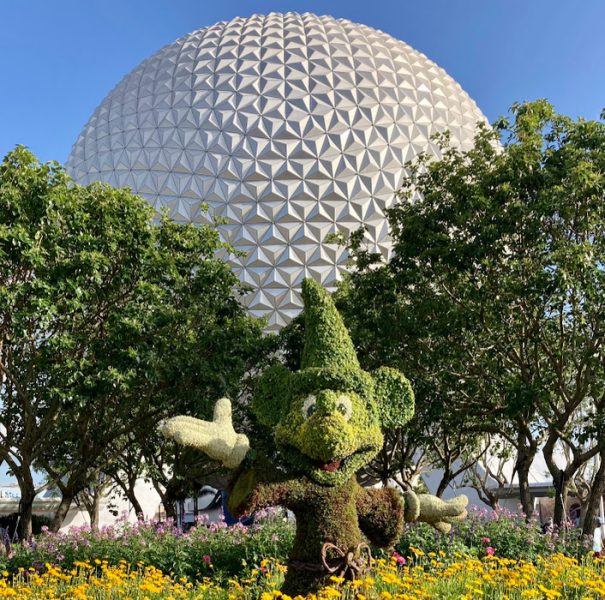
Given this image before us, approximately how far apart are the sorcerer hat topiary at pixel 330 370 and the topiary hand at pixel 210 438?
632 mm

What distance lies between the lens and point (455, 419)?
47.5 feet

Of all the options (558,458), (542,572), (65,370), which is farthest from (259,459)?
(558,458)

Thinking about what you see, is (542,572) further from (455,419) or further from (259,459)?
(455,419)

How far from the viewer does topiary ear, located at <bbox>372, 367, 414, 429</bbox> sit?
6383 millimetres

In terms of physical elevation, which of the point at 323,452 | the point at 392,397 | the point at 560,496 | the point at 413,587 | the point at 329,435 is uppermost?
the point at 392,397

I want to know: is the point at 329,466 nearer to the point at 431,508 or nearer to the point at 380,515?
the point at 380,515

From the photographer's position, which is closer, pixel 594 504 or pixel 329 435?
pixel 329 435

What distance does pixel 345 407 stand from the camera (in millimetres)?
5781

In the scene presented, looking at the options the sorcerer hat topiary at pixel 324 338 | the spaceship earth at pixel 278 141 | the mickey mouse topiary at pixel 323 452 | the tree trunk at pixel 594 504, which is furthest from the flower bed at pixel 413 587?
the spaceship earth at pixel 278 141

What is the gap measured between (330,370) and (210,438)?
1.32m

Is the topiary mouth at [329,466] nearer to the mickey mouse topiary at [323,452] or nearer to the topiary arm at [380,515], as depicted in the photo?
the mickey mouse topiary at [323,452]

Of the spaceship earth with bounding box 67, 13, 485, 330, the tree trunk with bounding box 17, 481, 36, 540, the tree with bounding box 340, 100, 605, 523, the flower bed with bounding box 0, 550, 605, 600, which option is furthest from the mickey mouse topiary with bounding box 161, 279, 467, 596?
the spaceship earth with bounding box 67, 13, 485, 330

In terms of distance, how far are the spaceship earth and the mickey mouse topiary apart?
14.9m

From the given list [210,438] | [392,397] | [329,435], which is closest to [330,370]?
[329,435]
